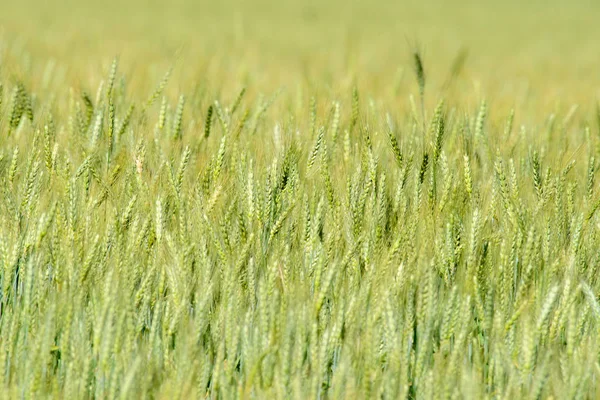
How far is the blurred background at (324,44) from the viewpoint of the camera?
148 inches

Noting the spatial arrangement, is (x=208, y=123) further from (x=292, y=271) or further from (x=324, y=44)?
(x=324, y=44)

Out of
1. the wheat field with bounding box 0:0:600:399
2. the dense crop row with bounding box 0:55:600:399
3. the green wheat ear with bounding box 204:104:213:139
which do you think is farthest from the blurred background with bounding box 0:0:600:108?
the dense crop row with bounding box 0:55:600:399

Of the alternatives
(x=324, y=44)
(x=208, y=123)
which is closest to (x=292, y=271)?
(x=208, y=123)

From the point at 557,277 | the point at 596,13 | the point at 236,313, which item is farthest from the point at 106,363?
the point at 596,13

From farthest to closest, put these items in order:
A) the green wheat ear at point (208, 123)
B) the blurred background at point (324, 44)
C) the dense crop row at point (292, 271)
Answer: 1. the blurred background at point (324, 44)
2. the green wheat ear at point (208, 123)
3. the dense crop row at point (292, 271)

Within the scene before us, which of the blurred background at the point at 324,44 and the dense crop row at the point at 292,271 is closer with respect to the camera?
the dense crop row at the point at 292,271

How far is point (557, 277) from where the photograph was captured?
1616 mm

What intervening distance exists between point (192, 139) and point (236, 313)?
0.82 m

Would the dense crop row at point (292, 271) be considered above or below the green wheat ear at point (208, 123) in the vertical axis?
below

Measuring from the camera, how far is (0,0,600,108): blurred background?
12.3 feet

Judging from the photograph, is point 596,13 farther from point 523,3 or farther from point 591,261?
point 591,261

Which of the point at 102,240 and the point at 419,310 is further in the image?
the point at 102,240

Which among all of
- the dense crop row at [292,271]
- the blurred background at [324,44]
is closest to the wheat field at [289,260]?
the dense crop row at [292,271]

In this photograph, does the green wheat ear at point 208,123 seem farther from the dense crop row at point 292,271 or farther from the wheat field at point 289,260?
the dense crop row at point 292,271
